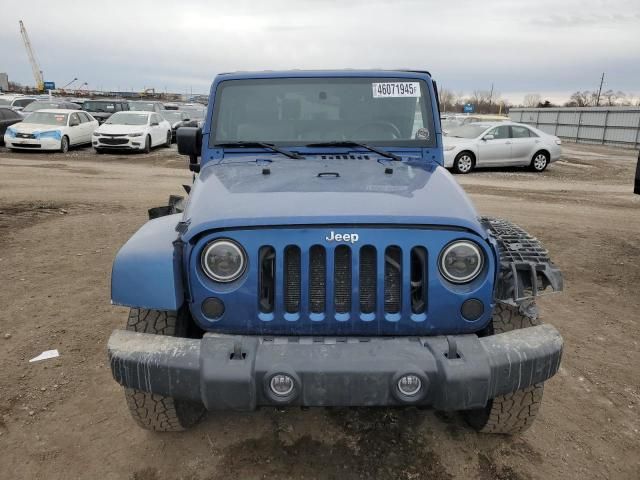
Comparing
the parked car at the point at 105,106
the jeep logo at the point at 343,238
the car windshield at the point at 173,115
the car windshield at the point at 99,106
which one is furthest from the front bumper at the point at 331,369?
the car windshield at the point at 99,106

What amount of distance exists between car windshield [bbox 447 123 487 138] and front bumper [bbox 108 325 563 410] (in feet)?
46.3

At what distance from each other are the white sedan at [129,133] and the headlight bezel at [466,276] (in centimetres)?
1673

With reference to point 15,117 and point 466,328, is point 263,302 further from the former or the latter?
point 15,117

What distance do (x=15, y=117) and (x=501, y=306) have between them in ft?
69.4

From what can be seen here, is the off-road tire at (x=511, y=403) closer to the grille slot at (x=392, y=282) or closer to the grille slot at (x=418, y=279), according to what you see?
the grille slot at (x=418, y=279)

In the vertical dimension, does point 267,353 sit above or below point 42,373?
above

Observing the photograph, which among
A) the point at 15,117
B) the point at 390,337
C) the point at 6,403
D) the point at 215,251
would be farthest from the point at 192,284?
the point at 15,117

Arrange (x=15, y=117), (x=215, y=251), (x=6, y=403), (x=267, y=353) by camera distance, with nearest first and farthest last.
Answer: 1. (x=267, y=353)
2. (x=215, y=251)
3. (x=6, y=403)
4. (x=15, y=117)

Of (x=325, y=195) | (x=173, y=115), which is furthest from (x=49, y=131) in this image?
(x=325, y=195)

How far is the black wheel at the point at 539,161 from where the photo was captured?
53.2ft

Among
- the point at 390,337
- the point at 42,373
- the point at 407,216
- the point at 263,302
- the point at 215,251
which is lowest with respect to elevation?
the point at 42,373

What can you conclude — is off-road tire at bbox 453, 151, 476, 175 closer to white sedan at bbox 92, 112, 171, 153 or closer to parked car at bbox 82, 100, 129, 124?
white sedan at bbox 92, 112, 171, 153

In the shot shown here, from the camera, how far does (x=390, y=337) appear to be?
2.47m

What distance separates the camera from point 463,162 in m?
15.2
